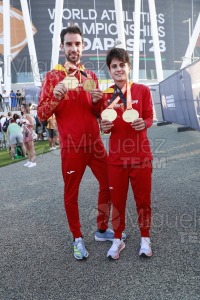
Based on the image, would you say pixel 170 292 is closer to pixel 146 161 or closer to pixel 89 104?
pixel 146 161

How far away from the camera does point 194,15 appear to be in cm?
3838

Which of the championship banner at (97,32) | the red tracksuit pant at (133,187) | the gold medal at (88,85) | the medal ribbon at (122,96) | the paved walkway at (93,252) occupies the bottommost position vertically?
the paved walkway at (93,252)

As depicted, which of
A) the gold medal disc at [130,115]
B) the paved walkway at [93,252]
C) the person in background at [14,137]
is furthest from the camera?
the person in background at [14,137]

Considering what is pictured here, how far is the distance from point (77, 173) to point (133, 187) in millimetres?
542

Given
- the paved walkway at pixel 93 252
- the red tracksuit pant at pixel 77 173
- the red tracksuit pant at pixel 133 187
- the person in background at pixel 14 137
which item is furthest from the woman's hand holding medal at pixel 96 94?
the person in background at pixel 14 137

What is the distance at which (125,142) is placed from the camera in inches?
108

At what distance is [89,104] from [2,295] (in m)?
1.78

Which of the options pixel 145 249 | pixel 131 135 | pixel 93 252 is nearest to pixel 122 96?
pixel 131 135

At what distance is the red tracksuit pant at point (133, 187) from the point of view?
108 inches

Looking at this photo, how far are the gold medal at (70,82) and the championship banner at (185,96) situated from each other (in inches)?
256

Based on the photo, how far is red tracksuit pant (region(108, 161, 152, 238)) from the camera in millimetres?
2738

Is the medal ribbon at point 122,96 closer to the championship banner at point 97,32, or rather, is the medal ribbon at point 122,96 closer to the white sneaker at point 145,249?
the white sneaker at point 145,249

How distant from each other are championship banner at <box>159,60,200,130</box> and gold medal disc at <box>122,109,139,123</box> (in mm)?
6466

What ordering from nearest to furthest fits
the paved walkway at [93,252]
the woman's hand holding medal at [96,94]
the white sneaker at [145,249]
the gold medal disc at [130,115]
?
the paved walkway at [93,252]
the gold medal disc at [130,115]
the woman's hand holding medal at [96,94]
the white sneaker at [145,249]
